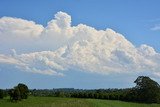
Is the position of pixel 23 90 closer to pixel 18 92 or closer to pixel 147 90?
pixel 18 92

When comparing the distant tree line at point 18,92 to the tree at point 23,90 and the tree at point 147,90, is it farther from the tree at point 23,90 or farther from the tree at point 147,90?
the tree at point 147,90

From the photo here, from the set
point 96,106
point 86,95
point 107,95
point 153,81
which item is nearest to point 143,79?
point 153,81

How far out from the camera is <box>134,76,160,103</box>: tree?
402 feet

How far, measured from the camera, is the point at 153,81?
12481cm

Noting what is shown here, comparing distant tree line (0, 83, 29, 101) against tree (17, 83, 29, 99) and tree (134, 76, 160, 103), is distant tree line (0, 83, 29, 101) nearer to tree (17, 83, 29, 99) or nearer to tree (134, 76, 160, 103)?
tree (17, 83, 29, 99)

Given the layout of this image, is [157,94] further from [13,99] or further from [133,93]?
[13,99]

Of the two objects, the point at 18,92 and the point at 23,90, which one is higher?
the point at 23,90

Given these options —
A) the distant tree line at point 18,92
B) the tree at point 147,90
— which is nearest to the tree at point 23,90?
the distant tree line at point 18,92

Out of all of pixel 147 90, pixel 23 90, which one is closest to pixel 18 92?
pixel 23 90

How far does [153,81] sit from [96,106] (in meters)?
49.1

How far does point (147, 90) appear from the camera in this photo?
4867 inches

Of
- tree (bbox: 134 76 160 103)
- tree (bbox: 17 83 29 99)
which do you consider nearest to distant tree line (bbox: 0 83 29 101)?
tree (bbox: 17 83 29 99)

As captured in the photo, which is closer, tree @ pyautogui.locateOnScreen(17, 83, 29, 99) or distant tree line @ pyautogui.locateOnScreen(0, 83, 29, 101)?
distant tree line @ pyautogui.locateOnScreen(0, 83, 29, 101)

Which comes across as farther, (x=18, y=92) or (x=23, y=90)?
(x=23, y=90)
